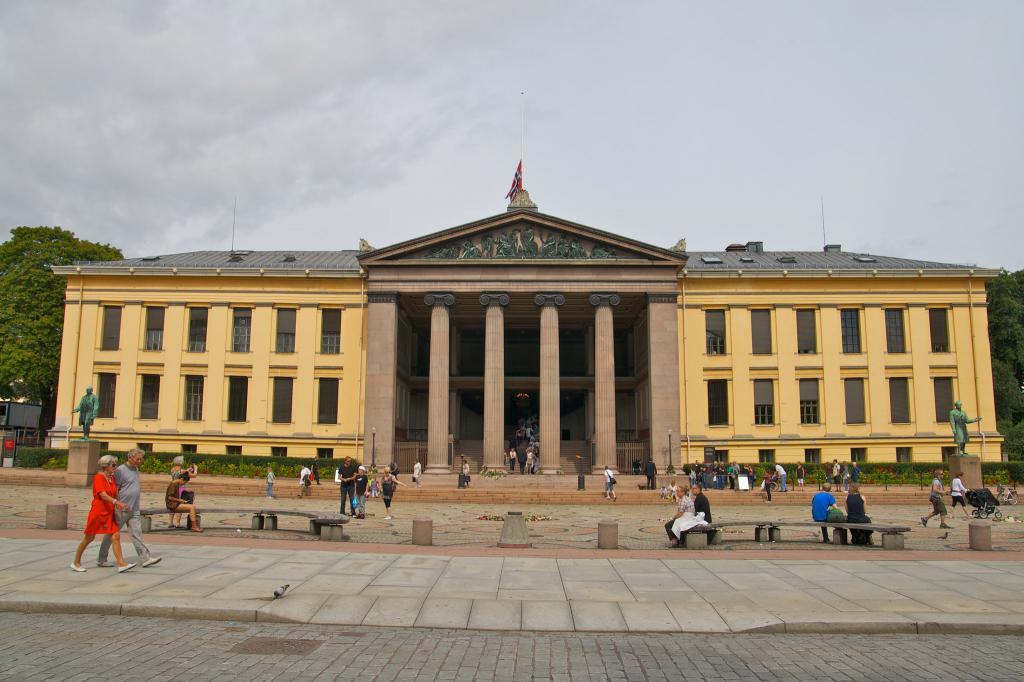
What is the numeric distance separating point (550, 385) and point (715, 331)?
40.8ft

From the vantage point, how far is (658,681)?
8.49m

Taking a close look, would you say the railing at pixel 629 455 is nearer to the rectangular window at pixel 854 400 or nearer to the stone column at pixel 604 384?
the stone column at pixel 604 384

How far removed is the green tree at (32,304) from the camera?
175 feet

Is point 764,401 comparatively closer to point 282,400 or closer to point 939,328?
point 939,328

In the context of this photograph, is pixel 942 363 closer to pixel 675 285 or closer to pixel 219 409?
pixel 675 285

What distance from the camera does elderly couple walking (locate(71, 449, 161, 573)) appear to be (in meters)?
13.3

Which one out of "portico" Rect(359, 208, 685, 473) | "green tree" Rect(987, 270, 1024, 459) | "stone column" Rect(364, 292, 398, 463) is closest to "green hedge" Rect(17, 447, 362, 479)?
"stone column" Rect(364, 292, 398, 463)

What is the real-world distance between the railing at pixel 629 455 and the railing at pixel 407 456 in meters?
12.2

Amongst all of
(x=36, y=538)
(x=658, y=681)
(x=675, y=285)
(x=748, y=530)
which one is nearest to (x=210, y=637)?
(x=658, y=681)

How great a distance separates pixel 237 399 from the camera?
51406 mm

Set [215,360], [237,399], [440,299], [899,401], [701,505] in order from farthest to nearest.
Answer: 1. [237,399]
2. [215,360]
3. [899,401]
4. [440,299]
5. [701,505]

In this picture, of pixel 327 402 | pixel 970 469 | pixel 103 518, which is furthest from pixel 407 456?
pixel 103 518

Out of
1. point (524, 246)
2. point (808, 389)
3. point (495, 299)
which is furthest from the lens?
point (808, 389)

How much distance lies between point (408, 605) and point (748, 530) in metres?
15.1
